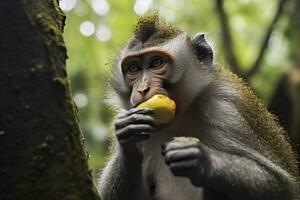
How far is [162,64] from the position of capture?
16.6 ft

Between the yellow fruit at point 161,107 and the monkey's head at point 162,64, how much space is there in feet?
0.69

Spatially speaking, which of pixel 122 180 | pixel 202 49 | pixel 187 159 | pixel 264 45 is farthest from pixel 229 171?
pixel 264 45

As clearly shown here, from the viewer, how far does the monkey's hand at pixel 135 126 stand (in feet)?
13.4

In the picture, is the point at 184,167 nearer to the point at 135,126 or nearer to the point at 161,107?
the point at 135,126

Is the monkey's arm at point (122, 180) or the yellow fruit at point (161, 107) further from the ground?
the yellow fruit at point (161, 107)

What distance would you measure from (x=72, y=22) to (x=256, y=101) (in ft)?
16.8

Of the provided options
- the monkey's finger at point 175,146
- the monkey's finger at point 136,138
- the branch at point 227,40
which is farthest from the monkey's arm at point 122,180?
the branch at point 227,40

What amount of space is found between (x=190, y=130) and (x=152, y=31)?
104 centimetres

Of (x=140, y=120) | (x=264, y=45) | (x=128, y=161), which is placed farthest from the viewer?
(x=264, y=45)

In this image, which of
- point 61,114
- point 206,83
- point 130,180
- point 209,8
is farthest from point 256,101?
point 209,8

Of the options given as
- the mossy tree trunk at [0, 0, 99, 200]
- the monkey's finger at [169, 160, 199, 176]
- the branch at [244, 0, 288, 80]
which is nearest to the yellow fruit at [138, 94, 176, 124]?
the monkey's finger at [169, 160, 199, 176]

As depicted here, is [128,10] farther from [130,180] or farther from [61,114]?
[61,114]

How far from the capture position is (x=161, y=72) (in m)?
4.88

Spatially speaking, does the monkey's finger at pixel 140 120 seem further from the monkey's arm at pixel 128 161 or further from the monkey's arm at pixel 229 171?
the monkey's arm at pixel 229 171
